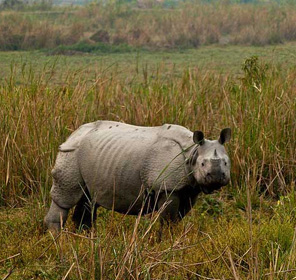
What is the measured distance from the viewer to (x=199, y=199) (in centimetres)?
562

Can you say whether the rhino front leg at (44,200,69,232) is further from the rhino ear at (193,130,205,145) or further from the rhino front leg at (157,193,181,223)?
the rhino ear at (193,130,205,145)

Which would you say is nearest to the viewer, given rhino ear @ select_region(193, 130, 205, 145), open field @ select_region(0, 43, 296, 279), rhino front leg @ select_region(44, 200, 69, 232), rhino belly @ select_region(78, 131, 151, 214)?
open field @ select_region(0, 43, 296, 279)

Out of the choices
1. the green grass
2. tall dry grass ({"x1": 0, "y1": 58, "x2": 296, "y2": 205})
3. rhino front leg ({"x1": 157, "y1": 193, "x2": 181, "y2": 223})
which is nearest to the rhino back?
rhino front leg ({"x1": 157, "y1": 193, "x2": 181, "y2": 223})

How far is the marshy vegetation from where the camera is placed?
3963 mm

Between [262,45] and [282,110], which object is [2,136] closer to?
[282,110]

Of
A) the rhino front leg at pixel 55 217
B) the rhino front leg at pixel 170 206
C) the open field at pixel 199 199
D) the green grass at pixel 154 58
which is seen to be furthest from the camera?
the green grass at pixel 154 58

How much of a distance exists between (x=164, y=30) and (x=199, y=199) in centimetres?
1299

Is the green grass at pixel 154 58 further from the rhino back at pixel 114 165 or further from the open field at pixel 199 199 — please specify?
the rhino back at pixel 114 165

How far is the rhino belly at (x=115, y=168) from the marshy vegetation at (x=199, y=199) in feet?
0.48

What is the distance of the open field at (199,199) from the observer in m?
3.94

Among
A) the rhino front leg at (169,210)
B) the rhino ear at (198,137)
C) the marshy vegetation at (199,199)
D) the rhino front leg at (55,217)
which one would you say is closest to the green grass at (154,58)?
the marshy vegetation at (199,199)

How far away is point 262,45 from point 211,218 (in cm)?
1267

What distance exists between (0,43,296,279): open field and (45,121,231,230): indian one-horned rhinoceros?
0.58 ft

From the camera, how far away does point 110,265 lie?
360cm
